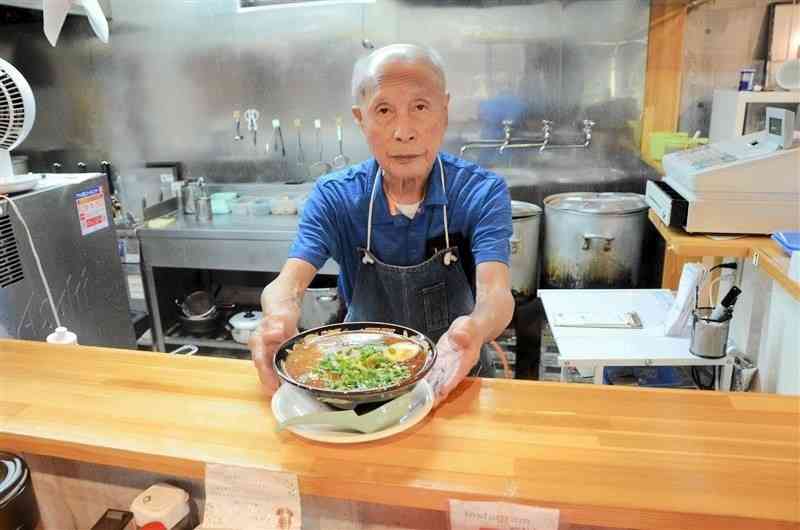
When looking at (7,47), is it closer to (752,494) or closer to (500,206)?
(500,206)

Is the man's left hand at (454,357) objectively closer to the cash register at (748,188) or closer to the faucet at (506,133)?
the cash register at (748,188)

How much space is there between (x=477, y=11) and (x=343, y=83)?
0.92 meters

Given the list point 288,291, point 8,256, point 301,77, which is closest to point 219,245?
point 301,77

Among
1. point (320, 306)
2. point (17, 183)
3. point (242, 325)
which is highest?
point (17, 183)

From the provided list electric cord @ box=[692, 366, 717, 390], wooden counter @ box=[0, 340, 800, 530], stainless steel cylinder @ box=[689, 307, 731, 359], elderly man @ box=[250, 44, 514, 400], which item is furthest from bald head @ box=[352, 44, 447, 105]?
electric cord @ box=[692, 366, 717, 390]

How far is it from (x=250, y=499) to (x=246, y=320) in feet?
9.78

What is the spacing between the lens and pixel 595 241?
127 inches

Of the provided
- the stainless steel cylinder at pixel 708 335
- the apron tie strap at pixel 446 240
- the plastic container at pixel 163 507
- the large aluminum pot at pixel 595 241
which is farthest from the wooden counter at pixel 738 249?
the plastic container at pixel 163 507

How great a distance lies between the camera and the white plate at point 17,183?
2.08 meters

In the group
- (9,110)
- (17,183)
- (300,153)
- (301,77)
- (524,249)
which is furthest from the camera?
(300,153)

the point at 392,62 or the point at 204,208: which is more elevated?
the point at 392,62

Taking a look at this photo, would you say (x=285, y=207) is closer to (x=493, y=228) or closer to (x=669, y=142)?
(x=669, y=142)

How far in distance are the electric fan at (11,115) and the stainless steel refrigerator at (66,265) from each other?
6cm

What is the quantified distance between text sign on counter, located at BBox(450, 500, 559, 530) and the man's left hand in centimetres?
22
